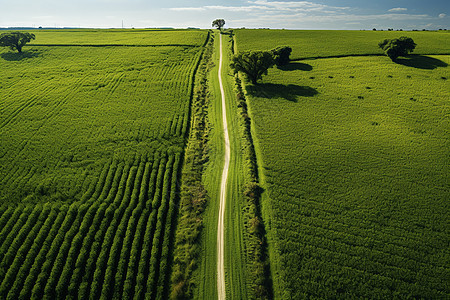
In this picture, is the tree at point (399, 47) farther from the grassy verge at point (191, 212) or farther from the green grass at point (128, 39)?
the green grass at point (128, 39)

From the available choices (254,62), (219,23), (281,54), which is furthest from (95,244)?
(219,23)

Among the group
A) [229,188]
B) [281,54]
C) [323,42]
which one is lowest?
[229,188]

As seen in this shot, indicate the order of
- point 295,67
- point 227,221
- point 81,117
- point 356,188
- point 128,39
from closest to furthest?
→ point 227,221, point 356,188, point 81,117, point 295,67, point 128,39

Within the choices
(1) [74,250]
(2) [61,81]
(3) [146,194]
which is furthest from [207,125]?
(2) [61,81]

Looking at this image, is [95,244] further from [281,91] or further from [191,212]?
[281,91]

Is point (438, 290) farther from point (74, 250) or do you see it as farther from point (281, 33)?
point (281, 33)

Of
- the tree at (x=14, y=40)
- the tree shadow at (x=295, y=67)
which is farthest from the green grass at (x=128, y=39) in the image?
the tree shadow at (x=295, y=67)
